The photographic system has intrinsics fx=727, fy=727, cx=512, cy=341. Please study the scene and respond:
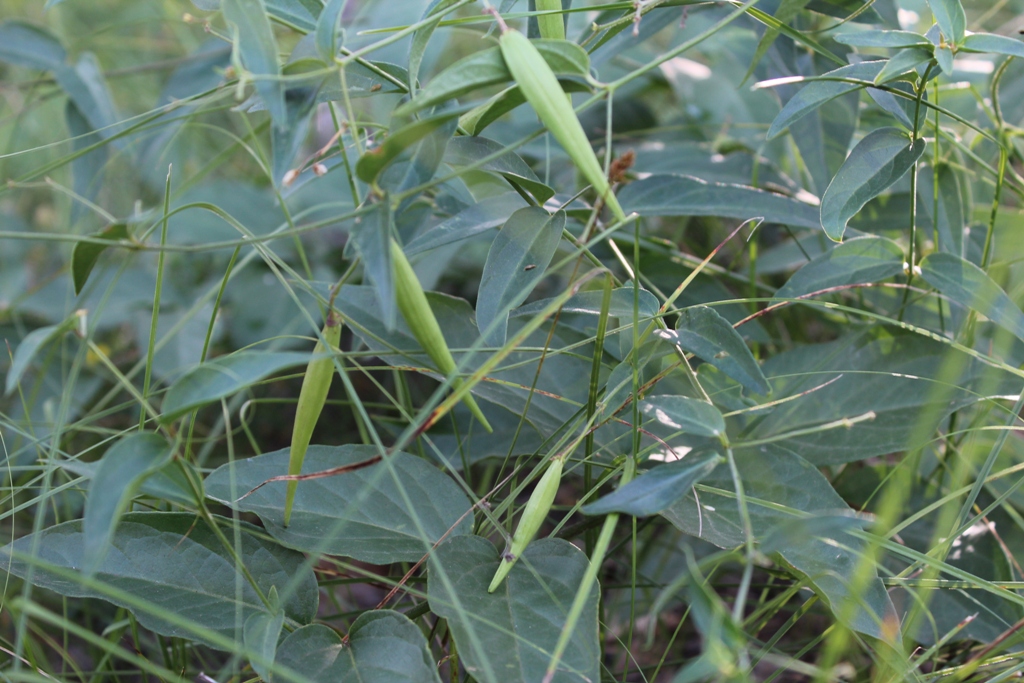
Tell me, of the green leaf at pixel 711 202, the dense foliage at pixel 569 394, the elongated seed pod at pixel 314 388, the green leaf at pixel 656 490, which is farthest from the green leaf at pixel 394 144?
the green leaf at pixel 711 202

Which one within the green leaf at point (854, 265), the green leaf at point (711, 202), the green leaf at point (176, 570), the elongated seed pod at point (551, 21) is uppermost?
the elongated seed pod at point (551, 21)

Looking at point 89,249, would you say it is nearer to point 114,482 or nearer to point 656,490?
point 114,482

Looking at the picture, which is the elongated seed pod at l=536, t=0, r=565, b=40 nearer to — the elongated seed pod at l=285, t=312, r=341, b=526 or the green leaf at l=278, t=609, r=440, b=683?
the elongated seed pod at l=285, t=312, r=341, b=526

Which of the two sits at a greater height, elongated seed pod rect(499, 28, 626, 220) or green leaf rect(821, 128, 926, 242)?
elongated seed pod rect(499, 28, 626, 220)

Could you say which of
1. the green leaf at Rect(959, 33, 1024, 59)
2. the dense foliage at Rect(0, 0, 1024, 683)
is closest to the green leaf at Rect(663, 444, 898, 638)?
the dense foliage at Rect(0, 0, 1024, 683)

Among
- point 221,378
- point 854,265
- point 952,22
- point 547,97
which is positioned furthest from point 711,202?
point 221,378

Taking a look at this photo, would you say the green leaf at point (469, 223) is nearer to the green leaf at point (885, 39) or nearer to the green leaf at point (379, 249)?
the green leaf at point (379, 249)
